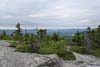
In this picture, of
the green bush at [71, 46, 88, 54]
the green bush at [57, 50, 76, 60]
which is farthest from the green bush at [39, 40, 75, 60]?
the green bush at [71, 46, 88, 54]

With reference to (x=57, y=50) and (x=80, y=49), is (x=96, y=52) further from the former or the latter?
(x=57, y=50)

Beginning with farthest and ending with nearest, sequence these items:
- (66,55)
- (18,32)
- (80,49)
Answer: (18,32) → (80,49) → (66,55)

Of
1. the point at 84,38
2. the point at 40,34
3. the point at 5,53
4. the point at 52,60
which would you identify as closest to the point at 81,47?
the point at 84,38

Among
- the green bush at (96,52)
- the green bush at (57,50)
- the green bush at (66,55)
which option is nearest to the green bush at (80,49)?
the green bush at (96,52)

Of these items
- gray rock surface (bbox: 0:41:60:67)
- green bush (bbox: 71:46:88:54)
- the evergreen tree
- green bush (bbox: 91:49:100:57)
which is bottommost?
green bush (bbox: 91:49:100:57)

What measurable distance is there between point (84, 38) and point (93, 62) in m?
2.91

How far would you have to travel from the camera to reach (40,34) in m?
15.3

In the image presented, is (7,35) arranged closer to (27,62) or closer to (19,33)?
(19,33)

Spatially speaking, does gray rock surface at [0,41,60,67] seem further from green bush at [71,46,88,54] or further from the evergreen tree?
the evergreen tree

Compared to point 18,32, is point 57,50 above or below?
below

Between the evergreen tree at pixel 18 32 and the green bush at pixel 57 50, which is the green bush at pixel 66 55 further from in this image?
the evergreen tree at pixel 18 32

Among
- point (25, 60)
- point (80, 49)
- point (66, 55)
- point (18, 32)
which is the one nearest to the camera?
point (25, 60)

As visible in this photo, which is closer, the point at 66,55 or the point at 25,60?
the point at 25,60

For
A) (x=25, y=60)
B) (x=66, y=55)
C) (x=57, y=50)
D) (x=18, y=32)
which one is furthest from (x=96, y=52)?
(x=18, y=32)
